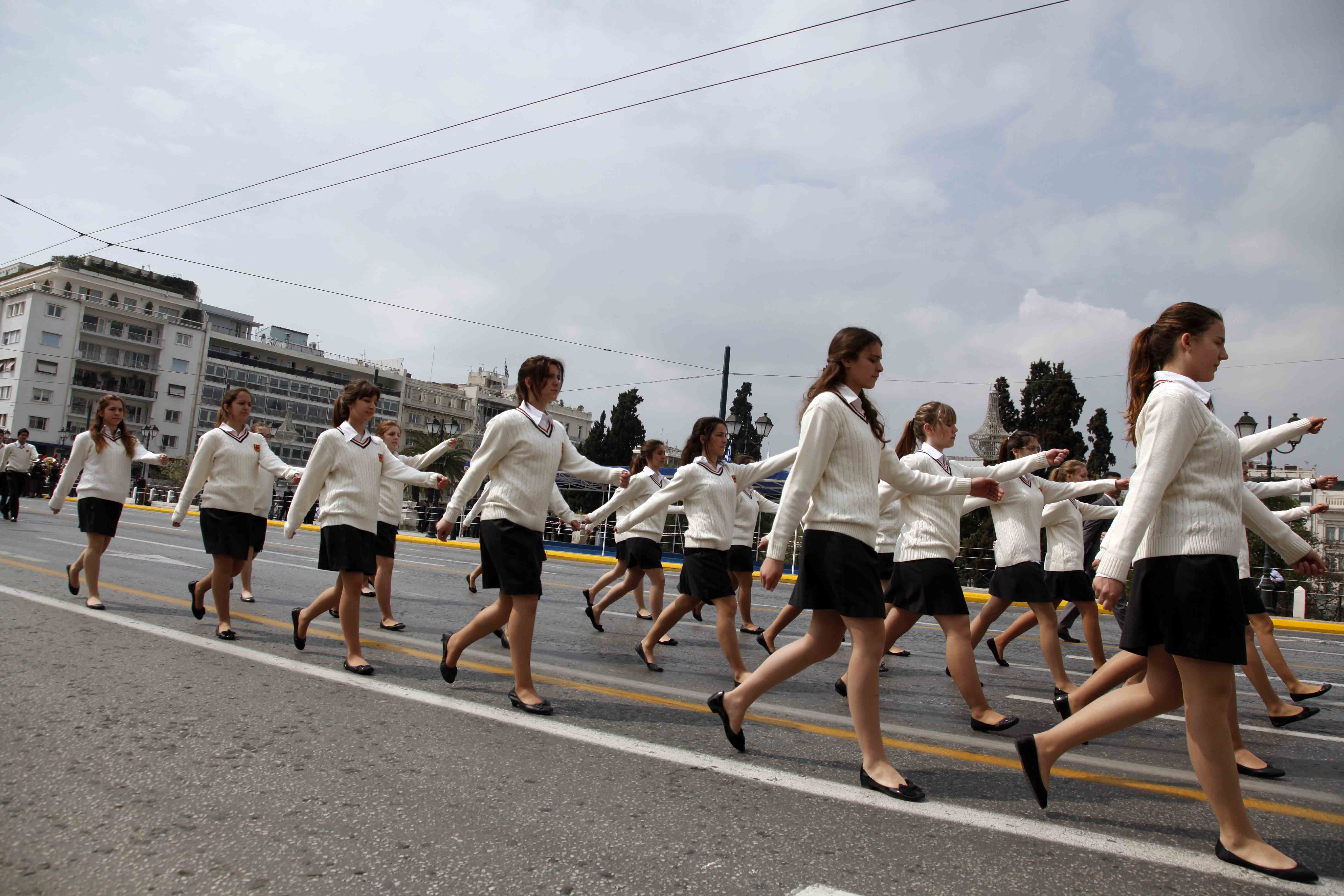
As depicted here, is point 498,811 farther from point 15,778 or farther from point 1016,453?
point 1016,453

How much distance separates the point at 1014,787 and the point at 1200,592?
119 cm

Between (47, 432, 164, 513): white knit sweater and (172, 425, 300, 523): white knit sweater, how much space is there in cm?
99

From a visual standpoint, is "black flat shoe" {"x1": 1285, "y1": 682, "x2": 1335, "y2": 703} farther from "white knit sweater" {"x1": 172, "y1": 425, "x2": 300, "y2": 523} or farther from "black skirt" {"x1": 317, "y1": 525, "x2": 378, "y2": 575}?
"white knit sweater" {"x1": 172, "y1": 425, "x2": 300, "y2": 523}

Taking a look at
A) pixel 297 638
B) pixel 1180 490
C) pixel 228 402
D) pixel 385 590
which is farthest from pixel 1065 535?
pixel 228 402

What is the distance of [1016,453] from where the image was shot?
6.43 meters

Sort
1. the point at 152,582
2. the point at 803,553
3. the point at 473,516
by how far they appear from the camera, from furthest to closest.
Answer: the point at 152,582
the point at 473,516
the point at 803,553

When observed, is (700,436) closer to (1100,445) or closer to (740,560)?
(740,560)

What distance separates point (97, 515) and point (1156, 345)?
7882mm

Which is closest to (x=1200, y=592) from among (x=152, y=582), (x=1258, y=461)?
(x=152, y=582)

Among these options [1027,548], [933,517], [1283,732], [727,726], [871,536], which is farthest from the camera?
[1027,548]

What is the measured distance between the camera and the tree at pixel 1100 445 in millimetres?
41438

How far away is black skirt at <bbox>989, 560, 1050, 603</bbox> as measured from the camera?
18.7 feet

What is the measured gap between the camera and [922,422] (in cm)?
559

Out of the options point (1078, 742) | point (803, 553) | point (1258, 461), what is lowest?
point (1078, 742)
